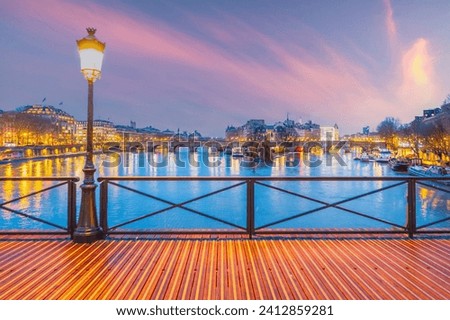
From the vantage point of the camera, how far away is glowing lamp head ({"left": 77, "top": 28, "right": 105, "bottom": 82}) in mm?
5750

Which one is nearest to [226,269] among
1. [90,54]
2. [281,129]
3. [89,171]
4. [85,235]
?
[85,235]

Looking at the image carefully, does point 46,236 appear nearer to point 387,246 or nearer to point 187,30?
point 387,246

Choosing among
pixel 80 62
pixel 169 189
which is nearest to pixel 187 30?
pixel 169 189

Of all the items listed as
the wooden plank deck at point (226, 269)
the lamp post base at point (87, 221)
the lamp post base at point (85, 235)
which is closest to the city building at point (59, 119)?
the lamp post base at point (87, 221)

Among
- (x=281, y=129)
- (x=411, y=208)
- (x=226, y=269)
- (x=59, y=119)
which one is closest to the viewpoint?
(x=226, y=269)

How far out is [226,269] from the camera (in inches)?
174

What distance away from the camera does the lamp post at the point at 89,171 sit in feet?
18.5

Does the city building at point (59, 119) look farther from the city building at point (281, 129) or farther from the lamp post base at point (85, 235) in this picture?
the lamp post base at point (85, 235)

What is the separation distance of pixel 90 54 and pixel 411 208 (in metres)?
6.39

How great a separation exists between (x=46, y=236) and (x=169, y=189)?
29170 millimetres

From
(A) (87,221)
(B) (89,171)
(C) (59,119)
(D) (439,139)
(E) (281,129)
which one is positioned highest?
(C) (59,119)

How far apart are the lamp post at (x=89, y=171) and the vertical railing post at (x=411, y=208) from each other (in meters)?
5.49

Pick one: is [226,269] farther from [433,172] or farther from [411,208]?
[433,172]
